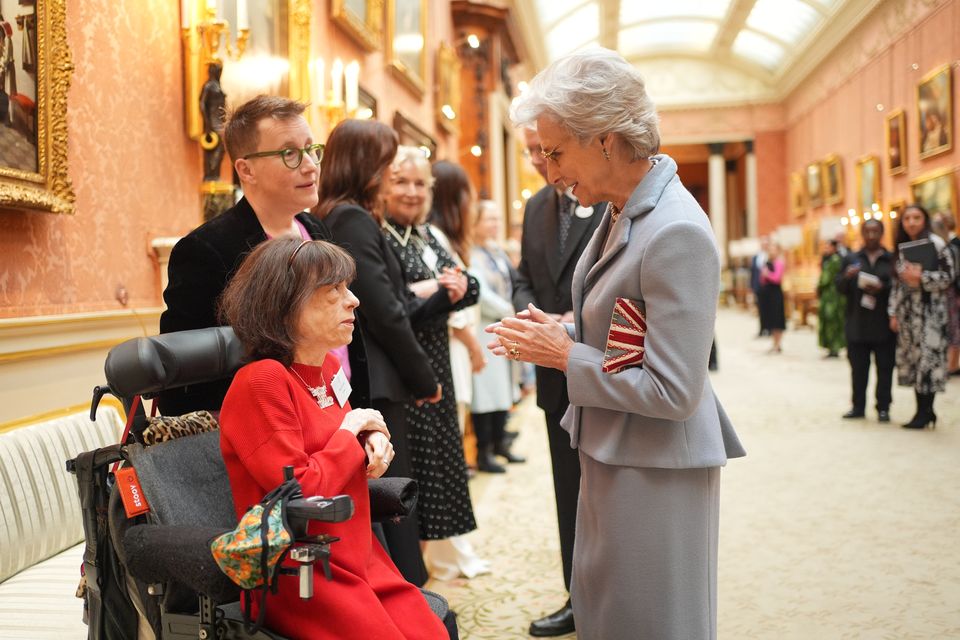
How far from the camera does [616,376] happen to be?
181cm

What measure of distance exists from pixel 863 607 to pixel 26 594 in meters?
3.11

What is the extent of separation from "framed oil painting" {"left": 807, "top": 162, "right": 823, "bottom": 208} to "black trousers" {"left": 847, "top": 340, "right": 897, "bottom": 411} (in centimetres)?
1200

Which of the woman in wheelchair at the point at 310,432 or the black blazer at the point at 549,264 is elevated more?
the black blazer at the point at 549,264

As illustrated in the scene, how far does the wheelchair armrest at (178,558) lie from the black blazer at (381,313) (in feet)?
4.33

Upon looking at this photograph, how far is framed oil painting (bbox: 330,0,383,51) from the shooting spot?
5.82 metres

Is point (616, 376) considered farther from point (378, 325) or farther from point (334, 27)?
point (334, 27)

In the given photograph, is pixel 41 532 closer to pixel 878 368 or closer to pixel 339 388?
pixel 339 388

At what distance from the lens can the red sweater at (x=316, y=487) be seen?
5.65 ft

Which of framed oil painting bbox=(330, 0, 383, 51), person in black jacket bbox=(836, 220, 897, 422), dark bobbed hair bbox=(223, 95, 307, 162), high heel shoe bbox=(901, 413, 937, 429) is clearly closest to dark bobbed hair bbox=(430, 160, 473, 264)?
framed oil painting bbox=(330, 0, 383, 51)

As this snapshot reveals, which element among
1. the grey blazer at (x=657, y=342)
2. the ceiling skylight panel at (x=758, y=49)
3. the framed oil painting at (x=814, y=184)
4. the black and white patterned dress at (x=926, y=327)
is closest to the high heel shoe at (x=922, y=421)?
the black and white patterned dress at (x=926, y=327)

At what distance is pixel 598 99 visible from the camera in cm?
184

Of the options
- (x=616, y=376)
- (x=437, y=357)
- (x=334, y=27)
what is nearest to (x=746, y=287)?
(x=334, y=27)

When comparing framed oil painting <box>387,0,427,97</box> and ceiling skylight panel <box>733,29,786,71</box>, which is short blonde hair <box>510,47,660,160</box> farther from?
ceiling skylight panel <box>733,29,786,71</box>

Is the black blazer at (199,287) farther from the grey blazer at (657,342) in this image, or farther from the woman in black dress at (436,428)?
the woman in black dress at (436,428)
